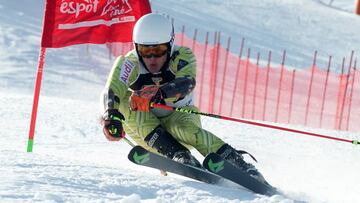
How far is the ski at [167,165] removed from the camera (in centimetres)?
481

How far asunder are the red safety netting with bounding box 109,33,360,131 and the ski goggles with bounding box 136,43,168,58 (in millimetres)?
9722

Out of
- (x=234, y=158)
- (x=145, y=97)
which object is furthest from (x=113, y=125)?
(x=234, y=158)

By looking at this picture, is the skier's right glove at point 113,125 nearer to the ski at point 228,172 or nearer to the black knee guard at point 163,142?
the black knee guard at point 163,142

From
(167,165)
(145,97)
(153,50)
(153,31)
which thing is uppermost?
(153,31)

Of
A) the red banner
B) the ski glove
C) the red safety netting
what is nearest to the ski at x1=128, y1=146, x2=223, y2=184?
the ski glove

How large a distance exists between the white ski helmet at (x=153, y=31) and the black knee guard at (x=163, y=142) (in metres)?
0.62

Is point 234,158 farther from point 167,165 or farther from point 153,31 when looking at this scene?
point 153,31

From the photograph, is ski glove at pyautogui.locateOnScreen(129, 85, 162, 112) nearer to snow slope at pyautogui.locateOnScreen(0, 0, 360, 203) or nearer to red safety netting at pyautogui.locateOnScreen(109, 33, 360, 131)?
snow slope at pyautogui.locateOnScreen(0, 0, 360, 203)

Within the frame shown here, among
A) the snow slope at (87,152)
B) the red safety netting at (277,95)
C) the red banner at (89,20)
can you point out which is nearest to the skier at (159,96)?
the snow slope at (87,152)

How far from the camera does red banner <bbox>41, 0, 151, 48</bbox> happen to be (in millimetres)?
6754

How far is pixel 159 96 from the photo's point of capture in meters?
5.04

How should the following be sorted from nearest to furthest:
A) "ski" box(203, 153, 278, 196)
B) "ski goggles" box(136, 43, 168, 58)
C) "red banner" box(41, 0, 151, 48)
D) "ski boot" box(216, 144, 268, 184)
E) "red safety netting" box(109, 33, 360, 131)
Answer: "ski" box(203, 153, 278, 196), "ski boot" box(216, 144, 268, 184), "ski goggles" box(136, 43, 168, 58), "red banner" box(41, 0, 151, 48), "red safety netting" box(109, 33, 360, 131)

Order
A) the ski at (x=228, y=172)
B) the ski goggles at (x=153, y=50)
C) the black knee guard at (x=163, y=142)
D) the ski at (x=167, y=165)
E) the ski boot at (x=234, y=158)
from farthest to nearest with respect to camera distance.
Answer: the ski goggles at (x=153, y=50), the black knee guard at (x=163, y=142), the ski boot at (x=234, y=158), the ski at (x=167, y=165), the ski at (x=228, y=172)

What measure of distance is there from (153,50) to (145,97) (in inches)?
16.1
